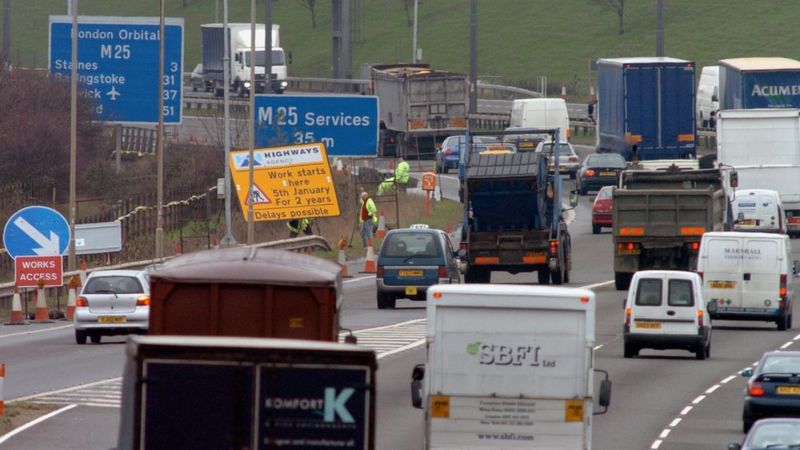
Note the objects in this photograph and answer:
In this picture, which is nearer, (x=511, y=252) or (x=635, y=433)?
(x=635, y=433)

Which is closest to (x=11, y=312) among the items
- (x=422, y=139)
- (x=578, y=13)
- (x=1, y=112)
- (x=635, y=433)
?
(x=635, y=433)

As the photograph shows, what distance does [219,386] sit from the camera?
1167 cm

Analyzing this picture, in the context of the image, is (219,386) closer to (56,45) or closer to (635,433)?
(635,433)

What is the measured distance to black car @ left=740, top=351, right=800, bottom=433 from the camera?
2186cm

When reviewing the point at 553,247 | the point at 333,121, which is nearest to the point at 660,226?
the point at 553,247

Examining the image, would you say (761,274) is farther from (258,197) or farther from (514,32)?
(514,32)

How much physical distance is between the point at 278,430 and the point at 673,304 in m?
19.9

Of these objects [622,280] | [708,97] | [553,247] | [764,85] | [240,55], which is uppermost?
[240,55]

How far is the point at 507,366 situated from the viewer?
17.5 m

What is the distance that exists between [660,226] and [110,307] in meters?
14.2

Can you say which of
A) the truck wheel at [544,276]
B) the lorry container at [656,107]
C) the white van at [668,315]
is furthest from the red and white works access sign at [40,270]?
the lorry container at [656,107]

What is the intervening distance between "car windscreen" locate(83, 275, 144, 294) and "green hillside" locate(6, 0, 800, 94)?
72229 mm

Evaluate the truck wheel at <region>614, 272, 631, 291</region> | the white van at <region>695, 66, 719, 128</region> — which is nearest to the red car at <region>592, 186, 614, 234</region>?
the truck wheel at <region>614, 272, 631, 291</region>

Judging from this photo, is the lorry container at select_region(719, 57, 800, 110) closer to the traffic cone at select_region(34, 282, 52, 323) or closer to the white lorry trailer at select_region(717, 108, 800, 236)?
the white lorry trailer at select_region(717, 108, 800, 236)
